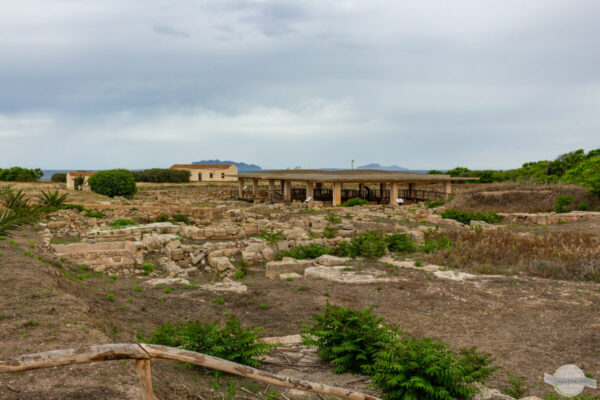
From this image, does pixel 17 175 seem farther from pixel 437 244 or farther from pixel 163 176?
pixel 437 244

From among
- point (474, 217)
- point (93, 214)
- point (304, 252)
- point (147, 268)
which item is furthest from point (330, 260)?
point (93, 214)

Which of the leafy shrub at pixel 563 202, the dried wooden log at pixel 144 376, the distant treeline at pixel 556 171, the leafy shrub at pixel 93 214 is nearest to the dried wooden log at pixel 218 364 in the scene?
the dried wooden log at pixel 144 376

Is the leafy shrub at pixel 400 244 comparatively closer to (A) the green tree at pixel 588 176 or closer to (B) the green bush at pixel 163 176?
(A) the green tree at pixel 588 176

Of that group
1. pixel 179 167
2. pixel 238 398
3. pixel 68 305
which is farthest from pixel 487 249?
pixel 179 167

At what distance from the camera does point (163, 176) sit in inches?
2749

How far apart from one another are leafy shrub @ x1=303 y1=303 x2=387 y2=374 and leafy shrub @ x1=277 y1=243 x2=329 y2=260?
23.0 ft

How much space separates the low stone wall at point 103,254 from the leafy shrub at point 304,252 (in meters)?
4.63

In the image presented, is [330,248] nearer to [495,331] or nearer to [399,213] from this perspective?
[495,331]

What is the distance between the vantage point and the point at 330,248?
14219 millimetres

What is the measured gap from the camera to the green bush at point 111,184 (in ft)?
119

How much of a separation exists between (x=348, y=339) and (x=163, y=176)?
6850 centimetres

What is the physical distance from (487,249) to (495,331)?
594 cm

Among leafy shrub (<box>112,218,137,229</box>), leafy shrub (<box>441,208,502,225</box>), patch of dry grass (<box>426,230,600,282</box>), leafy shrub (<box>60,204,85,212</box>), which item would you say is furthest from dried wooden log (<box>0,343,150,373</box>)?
leafy shrub (<box>60,204,85,212</box>)

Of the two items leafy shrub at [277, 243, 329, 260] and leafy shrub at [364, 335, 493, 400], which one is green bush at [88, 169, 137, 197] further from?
leafy shrub at [364, 335, 493, 400]
